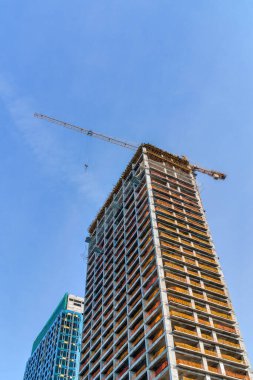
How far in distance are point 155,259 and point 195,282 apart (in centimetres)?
844


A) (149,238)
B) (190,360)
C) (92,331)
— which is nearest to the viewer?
(190,360)

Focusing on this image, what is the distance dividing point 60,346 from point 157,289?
89122 millimetres

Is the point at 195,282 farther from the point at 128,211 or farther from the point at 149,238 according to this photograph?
the point at 128,211

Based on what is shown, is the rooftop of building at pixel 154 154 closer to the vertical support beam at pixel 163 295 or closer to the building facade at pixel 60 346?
the vertical support beam at pixel 163 295

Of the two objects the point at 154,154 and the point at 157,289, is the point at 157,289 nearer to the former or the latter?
the point at 157,289

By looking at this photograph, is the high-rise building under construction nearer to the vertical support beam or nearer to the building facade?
the vertical support beam

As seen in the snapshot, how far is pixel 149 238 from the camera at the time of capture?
8719 centimetres

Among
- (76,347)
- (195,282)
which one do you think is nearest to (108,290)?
(195,282)

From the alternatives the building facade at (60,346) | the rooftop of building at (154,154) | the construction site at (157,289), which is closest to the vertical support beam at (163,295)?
the construction site at (157,289)

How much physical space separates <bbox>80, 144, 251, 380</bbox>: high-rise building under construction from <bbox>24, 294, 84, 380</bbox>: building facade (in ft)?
161

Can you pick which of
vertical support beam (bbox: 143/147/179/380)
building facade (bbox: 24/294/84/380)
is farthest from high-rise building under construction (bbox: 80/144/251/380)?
building facade (bbox: 24/294/84/380)

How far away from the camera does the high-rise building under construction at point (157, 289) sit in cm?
6619

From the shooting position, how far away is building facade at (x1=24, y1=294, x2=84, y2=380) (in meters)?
146

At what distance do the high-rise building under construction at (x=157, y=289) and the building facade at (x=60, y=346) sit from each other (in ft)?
161
